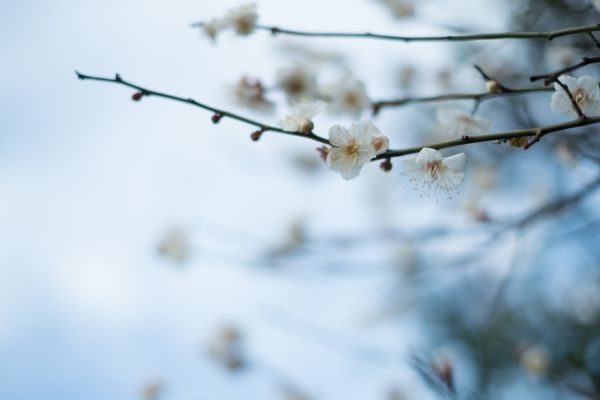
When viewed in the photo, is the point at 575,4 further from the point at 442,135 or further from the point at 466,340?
the point at 466,340

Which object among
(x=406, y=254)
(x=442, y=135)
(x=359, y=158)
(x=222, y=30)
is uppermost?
(x=406, y=254)

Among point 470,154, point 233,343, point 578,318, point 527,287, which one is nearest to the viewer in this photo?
point 233,343

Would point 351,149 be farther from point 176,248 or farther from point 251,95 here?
point 176,248

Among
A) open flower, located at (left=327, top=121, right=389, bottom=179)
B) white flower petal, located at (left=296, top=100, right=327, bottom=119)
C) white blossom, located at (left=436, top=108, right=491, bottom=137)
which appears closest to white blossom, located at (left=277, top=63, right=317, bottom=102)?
white blossom, located at (left=436, top=108, right=491, bottom=137)

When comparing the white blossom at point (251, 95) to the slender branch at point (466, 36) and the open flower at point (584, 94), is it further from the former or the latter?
the open flower at point (584, 94)

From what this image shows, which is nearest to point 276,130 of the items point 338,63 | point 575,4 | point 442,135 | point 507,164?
point 442,135

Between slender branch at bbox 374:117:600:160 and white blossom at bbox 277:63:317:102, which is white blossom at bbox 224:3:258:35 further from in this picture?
slender branch at bbox 374:117:600:160
